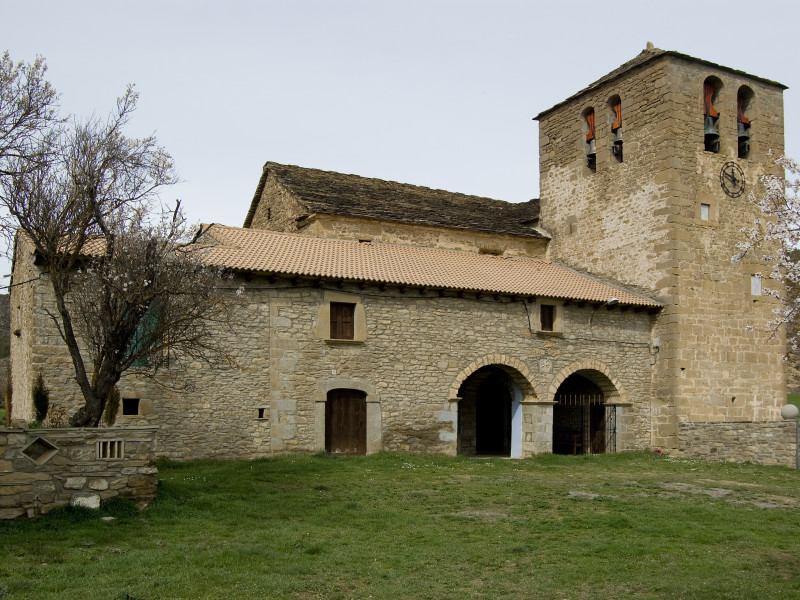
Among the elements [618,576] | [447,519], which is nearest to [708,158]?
[447,519]

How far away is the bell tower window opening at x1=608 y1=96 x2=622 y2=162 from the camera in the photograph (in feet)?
74.4

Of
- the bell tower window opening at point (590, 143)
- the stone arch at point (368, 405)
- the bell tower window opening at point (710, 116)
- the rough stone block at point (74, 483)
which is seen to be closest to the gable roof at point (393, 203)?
the bell tower window opening at point (590, 143)

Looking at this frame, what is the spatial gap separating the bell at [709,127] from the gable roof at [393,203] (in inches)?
229

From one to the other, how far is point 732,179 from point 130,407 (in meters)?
16.7

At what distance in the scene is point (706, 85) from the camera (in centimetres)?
2197

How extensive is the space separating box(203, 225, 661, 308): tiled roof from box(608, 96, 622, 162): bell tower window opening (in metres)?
3.77

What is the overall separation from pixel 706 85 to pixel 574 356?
8.66 metres

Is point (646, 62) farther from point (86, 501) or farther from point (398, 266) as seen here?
point (86, 501)

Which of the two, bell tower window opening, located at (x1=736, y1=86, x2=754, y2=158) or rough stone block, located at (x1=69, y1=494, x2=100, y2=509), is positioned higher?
bell tower window opening, located at (x1=736, y1=86, x2=754, y2=158)

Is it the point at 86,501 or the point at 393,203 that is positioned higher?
the point at 393,203

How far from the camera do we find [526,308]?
1988 cm

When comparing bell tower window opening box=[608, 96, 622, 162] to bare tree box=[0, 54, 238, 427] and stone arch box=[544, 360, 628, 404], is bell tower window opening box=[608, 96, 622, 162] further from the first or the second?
bare tree box=[0, 54, 238, 427]

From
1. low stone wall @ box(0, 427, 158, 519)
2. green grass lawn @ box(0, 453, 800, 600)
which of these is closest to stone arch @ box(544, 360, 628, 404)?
green grass lawn @ box(0, 453, 800, 600)

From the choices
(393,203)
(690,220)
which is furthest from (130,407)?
(690,220)
